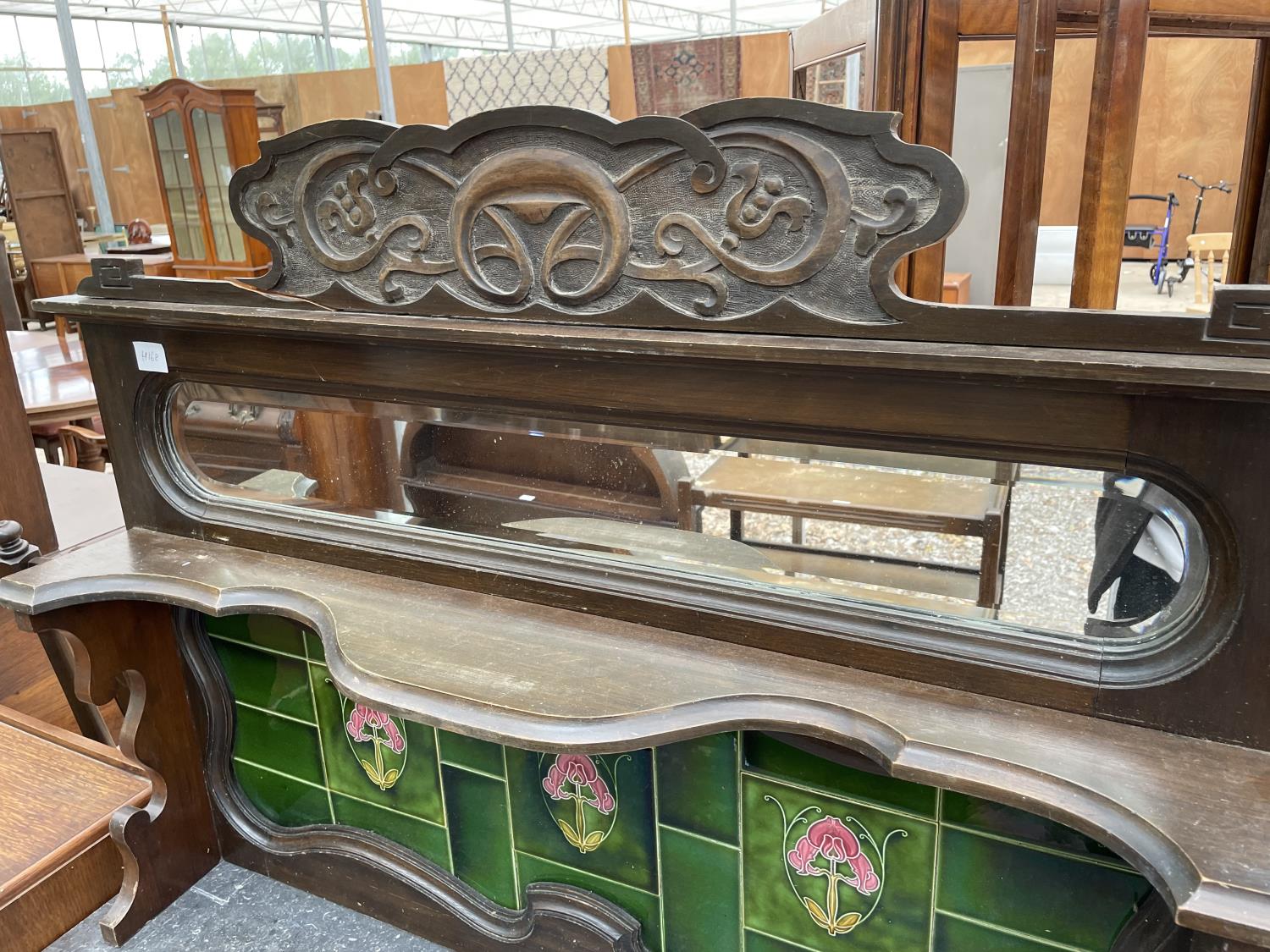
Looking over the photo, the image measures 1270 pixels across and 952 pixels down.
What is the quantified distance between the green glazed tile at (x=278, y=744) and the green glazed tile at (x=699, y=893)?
68 centimetres

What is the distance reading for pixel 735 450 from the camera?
1058mm

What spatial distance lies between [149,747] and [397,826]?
0.45 m

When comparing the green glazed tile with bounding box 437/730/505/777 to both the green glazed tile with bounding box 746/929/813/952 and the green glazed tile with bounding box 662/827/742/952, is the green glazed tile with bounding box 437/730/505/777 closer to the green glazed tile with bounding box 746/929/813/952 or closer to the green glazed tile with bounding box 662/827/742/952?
the green glazed tile with bounding box 662/827/742/952

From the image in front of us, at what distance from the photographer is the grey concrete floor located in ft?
5.13

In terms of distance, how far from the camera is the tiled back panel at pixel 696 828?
3.57 feet

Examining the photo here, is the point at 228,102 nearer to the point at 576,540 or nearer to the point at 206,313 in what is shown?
the point at 206,313

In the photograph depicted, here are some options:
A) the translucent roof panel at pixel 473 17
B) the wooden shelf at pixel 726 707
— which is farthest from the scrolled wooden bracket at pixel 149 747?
the translucent roof panel at pixel 473 17

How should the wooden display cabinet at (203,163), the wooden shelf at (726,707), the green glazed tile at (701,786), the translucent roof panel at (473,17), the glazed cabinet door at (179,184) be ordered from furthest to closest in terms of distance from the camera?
1. the translucent roof panel at (473,17)
2. the glazed cabinet door at (179,184)
3. the wooden display cabinet at (203,163)
4. the green glazed tile at (701,786)
5. the wooden shelf at (726,707)

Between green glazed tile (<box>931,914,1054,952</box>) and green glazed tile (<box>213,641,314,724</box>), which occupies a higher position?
green glazed tile (<box>213,641,314,724</box>)

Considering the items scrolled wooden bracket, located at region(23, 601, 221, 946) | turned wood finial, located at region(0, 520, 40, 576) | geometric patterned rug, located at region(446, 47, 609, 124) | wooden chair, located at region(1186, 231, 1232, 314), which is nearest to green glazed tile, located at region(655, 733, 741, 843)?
scrolled wooden bracket, located at region(23, 601, 221, 946)

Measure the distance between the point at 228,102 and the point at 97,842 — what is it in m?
4.81

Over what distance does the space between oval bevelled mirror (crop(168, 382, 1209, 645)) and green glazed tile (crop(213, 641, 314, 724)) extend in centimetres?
33

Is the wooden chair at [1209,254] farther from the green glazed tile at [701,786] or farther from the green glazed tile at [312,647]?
the green glazed tile at [312,647]

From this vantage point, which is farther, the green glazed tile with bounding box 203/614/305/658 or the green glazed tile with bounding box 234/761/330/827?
the green glazed tile with bounding box 234/761/330/827
